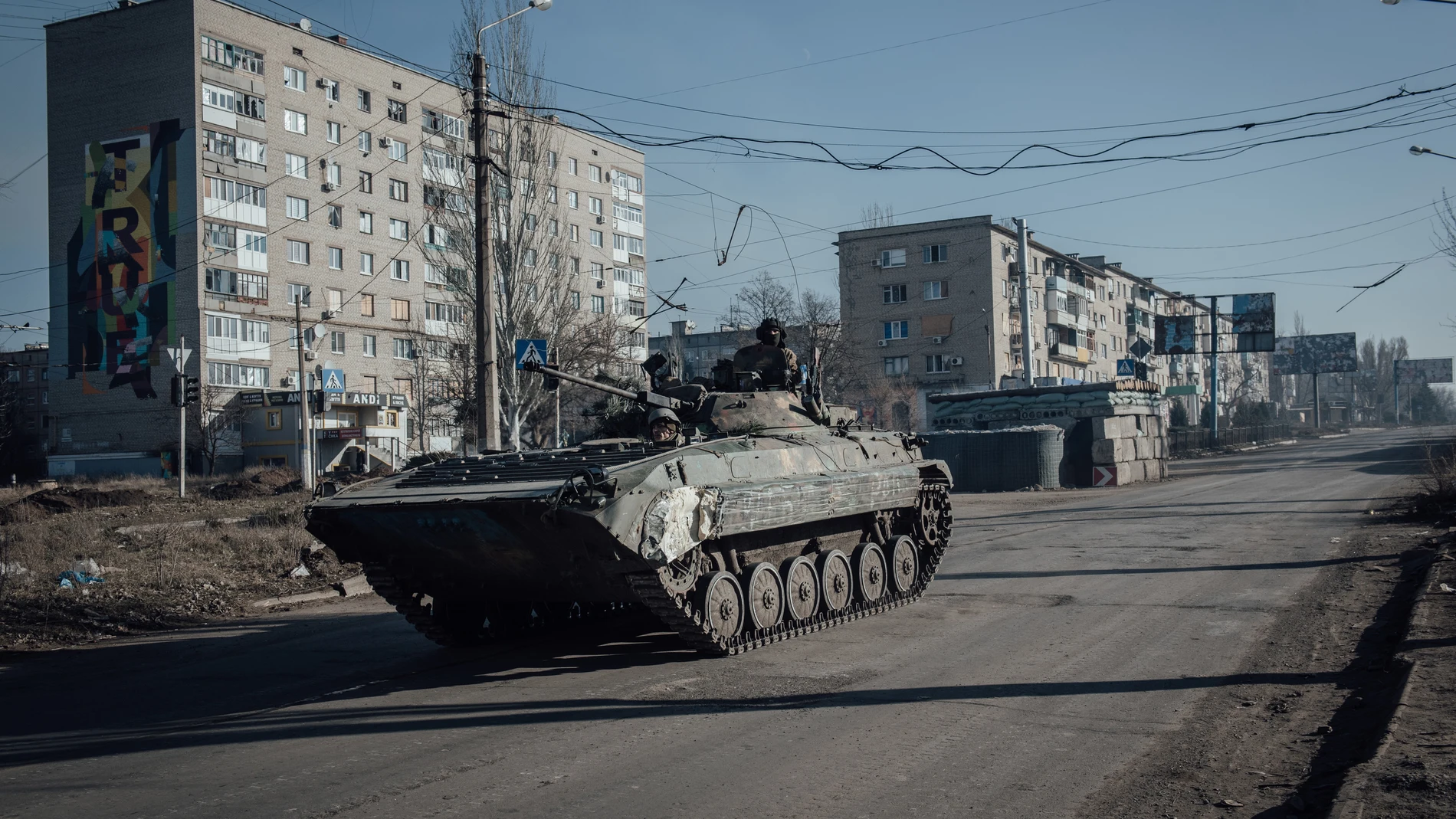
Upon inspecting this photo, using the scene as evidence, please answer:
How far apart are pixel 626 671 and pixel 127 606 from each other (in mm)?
6442

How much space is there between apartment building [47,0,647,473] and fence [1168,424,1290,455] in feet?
85.3

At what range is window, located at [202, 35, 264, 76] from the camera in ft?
139

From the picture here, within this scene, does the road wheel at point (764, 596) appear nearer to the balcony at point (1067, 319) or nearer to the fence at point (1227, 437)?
the fence at point (1227, 437)

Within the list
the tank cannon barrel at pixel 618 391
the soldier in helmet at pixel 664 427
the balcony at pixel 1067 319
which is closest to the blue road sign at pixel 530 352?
the tank cannon barrel at pixel 618 391

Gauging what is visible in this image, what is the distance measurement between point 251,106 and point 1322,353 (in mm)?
68996

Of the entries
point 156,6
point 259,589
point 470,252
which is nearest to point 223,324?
point 156,6

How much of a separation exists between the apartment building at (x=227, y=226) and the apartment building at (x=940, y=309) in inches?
708

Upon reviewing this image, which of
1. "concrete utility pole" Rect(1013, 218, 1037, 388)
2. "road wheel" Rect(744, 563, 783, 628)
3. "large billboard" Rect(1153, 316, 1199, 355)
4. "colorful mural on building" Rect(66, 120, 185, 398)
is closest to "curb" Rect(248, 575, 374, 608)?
"road wheel" Rect(744, 563, 783, 628)

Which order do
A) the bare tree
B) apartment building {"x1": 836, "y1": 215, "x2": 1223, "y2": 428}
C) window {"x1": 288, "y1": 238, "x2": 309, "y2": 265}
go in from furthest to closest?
apartment building {"x1": 836, "y1": 215, "x2": 1223, "y2": 428}, window {"x1": 288, "y1": 238, "x2": 309, "y2": 265}, the bare tree

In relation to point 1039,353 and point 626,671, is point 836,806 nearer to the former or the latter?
point 626,671

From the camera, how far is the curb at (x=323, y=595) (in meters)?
12.7

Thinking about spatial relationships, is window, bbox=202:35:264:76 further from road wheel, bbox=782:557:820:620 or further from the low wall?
road wheel, bbox=782:557:820:620

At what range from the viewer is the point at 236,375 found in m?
44.2

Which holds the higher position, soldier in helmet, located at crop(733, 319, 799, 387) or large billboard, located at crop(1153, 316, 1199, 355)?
large billboard, located at crop(1153, 316, 1199, 355)
